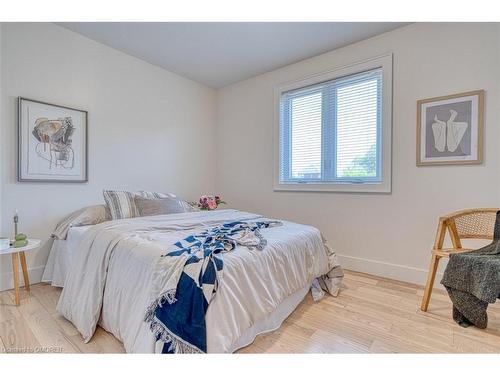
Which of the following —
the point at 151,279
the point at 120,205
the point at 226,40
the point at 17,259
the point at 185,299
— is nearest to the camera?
the point at 185,299

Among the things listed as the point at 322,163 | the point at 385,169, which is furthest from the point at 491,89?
the point at 322,163

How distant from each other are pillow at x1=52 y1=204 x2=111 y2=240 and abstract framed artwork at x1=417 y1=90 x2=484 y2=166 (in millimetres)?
3116

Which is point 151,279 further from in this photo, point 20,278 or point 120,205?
point 20,278

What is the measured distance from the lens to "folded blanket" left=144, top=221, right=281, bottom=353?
1.11 metres

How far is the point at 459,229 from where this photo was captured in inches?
77.7

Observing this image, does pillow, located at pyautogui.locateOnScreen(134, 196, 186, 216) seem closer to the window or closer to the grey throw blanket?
the window

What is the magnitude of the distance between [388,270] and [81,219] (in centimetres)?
307

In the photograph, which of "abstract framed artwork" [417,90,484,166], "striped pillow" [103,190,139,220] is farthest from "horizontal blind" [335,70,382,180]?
"striped pillow" [103,190,139,220]

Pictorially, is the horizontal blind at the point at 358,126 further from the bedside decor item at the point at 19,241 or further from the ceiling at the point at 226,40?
the bedside decor item at the point at 19,241

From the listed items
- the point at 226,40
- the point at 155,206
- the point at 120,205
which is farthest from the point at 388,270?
the point at 226,40

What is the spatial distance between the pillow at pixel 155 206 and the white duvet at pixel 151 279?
1.21 ft

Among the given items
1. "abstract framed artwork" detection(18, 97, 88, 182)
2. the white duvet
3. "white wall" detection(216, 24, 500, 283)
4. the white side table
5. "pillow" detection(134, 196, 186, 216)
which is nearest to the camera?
the white duvet

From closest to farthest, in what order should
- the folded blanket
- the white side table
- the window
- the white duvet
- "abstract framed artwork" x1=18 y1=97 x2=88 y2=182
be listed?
the folded blanket → the white duvet → the white side table → "abstract framed artwork" x1=18 y1=97 x2=88 y2=182 → the window
